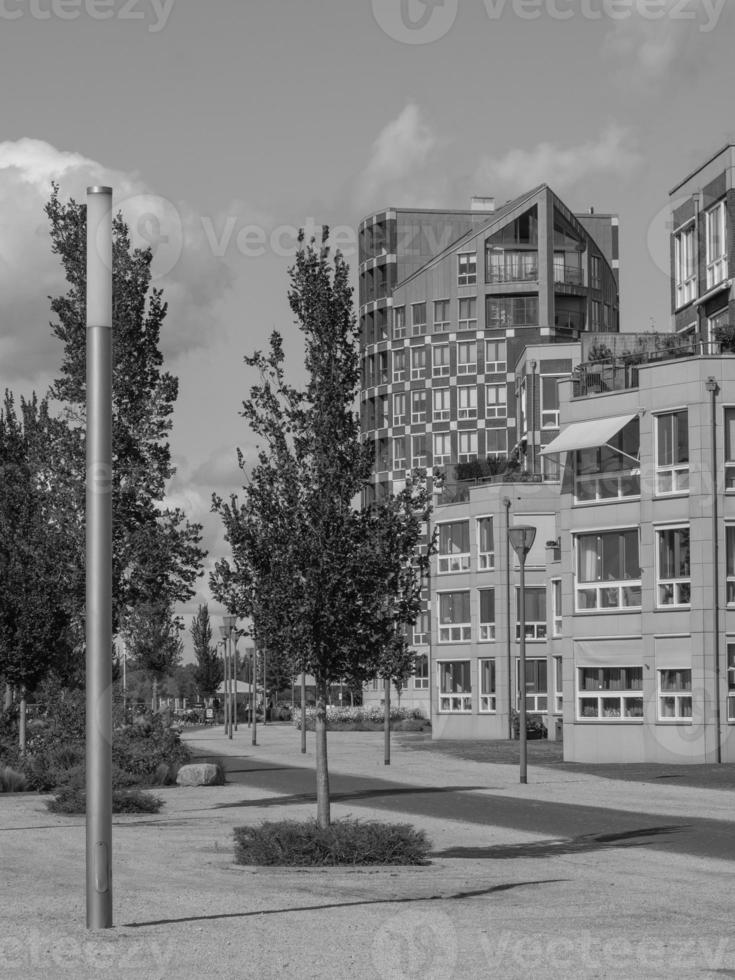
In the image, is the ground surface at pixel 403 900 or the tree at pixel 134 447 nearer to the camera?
the ground surface at pixel 403 900

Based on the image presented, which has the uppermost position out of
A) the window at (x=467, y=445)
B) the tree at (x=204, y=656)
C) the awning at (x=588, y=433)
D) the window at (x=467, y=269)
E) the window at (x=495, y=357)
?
the window at (x=467, y=269)

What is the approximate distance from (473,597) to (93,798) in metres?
55.0

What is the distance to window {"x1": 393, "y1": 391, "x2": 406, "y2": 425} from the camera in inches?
4424

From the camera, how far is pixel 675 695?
1666 inches

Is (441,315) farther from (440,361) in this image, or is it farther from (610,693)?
(610,693)

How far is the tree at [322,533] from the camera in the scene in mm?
18656

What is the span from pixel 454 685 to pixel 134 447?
39.2m

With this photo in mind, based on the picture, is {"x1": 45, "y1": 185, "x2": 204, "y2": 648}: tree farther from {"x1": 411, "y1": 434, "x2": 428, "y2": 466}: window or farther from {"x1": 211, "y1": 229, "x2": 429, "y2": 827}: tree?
{"x1": 411, "y1": 434, "x2": 428, "y2": 466}: window

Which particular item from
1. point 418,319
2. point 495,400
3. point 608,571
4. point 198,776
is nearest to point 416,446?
point 495,400

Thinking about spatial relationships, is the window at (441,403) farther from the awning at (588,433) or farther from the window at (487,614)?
the awning at (588,433)

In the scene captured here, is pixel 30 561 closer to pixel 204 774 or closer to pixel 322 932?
pixel 204 774

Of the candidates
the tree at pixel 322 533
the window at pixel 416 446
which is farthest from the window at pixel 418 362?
the tree at pixel 322 533

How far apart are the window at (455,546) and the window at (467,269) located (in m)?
39.7

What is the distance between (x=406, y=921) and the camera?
495 inches
